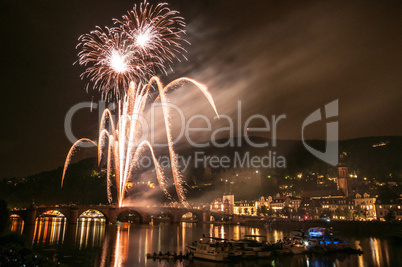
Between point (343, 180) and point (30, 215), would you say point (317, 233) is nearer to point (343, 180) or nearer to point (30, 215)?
point (30, 215)

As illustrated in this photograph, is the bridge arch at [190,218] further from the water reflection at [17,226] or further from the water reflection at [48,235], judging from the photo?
the water reflection at [17,226]

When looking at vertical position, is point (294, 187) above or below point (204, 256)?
above

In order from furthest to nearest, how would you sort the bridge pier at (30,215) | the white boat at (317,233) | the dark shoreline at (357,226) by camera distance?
1. the bridge pier at (30,215)
2. the dark shoreline at (357,226)
3. the white boat at (317,233)

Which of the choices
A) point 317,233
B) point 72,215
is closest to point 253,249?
point 317,233

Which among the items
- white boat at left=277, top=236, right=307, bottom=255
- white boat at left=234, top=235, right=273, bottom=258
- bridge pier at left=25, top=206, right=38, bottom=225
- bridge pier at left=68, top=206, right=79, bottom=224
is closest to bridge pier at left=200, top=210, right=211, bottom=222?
bridge pier at left=68, top=206, right=79, bottom=224

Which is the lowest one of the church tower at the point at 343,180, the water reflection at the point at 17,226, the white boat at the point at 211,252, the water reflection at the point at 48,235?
the white boat at the point at 211,252

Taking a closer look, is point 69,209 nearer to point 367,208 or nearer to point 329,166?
point 367,208

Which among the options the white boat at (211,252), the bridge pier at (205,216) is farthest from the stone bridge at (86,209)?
the white boat at (211,252)

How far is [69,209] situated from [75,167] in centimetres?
9990

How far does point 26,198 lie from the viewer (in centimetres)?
11250

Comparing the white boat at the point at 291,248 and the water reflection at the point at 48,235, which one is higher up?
the water reflection at the point at 48,235

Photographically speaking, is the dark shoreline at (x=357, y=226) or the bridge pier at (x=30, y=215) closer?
the dark shoreline at (x=357, y=226)

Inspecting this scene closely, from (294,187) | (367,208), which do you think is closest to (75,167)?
(294,187)

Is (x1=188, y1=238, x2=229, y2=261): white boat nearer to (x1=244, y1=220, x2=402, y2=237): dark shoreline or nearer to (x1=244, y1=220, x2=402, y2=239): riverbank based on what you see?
(x1=244, y1=220, x2=402, y2=237): dark shoreline
